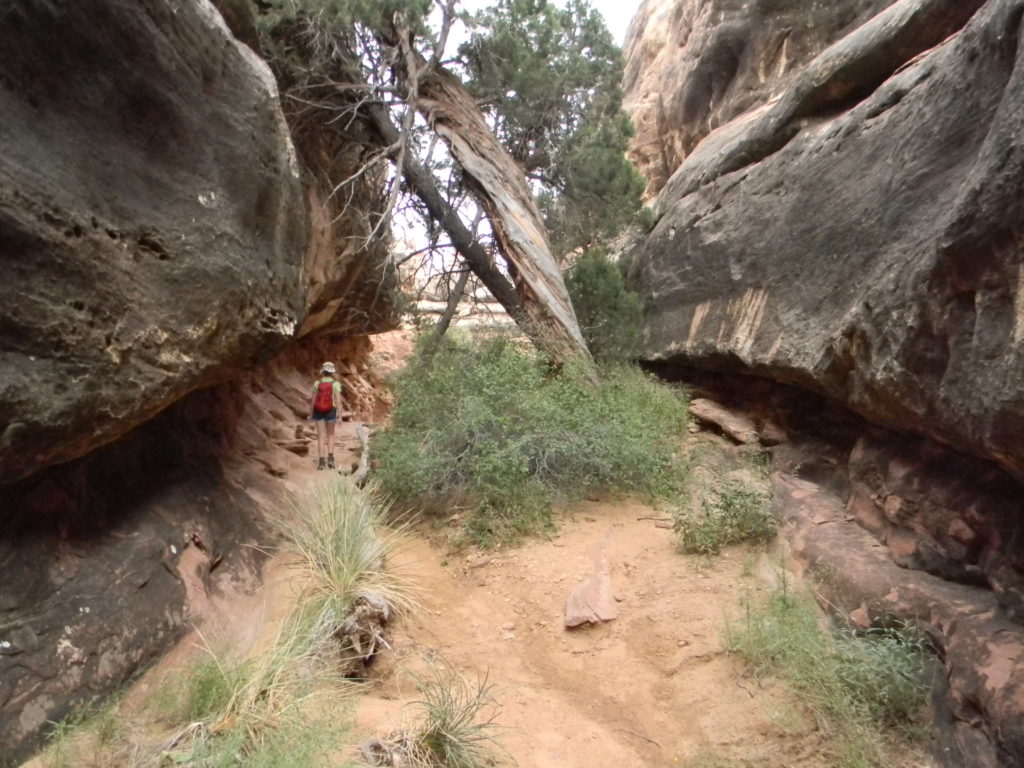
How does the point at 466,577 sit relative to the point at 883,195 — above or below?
below

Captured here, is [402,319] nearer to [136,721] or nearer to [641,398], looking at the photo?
[641,398]

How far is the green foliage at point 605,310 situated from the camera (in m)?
8.70

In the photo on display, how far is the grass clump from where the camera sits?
299 centimetres

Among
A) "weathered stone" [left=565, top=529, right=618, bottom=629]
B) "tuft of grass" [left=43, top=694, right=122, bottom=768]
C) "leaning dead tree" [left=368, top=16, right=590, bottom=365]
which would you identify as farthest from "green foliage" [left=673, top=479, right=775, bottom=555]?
"tuft of grass" [left=43, top=694, right=122, bottom=768]

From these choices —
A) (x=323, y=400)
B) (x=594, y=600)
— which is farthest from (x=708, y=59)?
(x=594, y=600)

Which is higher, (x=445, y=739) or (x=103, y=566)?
(x=103, y=566)

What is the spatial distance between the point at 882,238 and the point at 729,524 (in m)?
2.21

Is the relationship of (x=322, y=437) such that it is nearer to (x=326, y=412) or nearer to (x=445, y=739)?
(x=326, y=412)

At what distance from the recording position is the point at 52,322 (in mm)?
2924

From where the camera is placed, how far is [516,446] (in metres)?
5.84

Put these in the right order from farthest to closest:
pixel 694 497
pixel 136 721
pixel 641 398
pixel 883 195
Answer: pixel 641 398
pixel 694 497
pixel 883 195
pixel 136 721

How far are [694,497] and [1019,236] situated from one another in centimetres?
348

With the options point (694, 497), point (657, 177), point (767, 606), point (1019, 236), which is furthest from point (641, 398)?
point (657, 177)

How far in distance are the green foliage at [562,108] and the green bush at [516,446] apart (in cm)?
344
